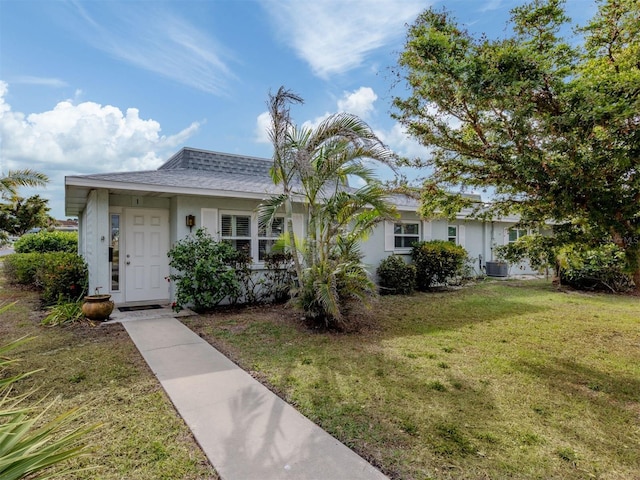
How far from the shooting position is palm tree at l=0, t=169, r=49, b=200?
39.3 ft

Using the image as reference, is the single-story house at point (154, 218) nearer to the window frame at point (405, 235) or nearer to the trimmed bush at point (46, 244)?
the window frame at point (405, 235)

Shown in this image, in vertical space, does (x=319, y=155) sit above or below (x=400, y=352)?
above

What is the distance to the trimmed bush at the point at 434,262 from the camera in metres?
11.6

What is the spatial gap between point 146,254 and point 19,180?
23.8 ft

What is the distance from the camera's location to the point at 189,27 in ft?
26.1

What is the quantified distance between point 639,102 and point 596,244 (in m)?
2.06

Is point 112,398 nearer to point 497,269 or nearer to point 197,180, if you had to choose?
point 197,180

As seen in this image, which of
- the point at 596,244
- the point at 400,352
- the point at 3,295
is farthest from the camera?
the point at 3,295

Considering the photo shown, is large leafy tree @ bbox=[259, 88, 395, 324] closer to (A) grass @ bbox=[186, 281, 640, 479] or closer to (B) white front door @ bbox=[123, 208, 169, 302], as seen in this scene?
(A) grass @ bbox=[186, 281, 640, 479]

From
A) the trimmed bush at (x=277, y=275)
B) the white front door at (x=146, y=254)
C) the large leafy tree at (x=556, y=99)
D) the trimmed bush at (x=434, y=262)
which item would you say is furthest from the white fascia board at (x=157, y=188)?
the trimmed bush at (x=434, y=262)

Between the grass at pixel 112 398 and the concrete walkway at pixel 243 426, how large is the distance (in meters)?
0.15

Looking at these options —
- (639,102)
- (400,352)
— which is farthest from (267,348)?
(639,102)

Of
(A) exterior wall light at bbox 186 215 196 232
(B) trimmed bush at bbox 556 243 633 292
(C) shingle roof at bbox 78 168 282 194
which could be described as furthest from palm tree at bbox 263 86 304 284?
(B) trimmed bush at bbox 556 243 633 292

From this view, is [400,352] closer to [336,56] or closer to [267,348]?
[267,348]
